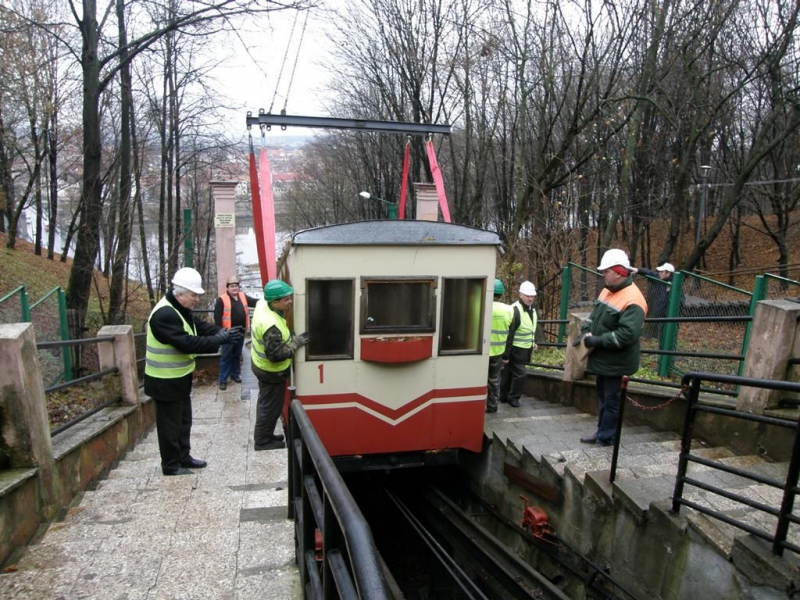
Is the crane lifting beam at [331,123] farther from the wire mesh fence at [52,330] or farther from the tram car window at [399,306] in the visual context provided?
the wire mesh fence at [52,330]

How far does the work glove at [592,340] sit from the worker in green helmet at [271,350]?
261 centimetres

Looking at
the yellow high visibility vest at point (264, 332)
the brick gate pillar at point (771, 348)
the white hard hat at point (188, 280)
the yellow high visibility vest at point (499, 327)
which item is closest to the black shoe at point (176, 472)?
the yellow high visibility vest at point (264, 332)

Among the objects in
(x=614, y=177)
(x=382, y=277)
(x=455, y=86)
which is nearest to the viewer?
(x=382, y=277)

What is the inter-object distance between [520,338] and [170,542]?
16.2 feet

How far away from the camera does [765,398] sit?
5066 mm

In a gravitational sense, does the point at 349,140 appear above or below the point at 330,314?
above

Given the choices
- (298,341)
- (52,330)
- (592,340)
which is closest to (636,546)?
(592,340)

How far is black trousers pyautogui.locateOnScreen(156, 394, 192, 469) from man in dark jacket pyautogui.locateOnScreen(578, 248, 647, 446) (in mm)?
3660

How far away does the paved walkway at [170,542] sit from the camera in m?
3.05

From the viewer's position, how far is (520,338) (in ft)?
24.1

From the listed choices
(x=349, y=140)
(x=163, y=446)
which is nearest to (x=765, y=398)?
(x=163, y=446)

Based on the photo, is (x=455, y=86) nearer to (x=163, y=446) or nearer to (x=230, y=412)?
(x=230, y=412)

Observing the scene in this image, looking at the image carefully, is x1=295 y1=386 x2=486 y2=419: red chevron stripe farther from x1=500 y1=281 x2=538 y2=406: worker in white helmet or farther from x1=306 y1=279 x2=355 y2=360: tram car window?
x1=500 y1=281 x2=538 y2=406: worker in white helmet

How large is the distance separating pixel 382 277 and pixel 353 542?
4110mm
